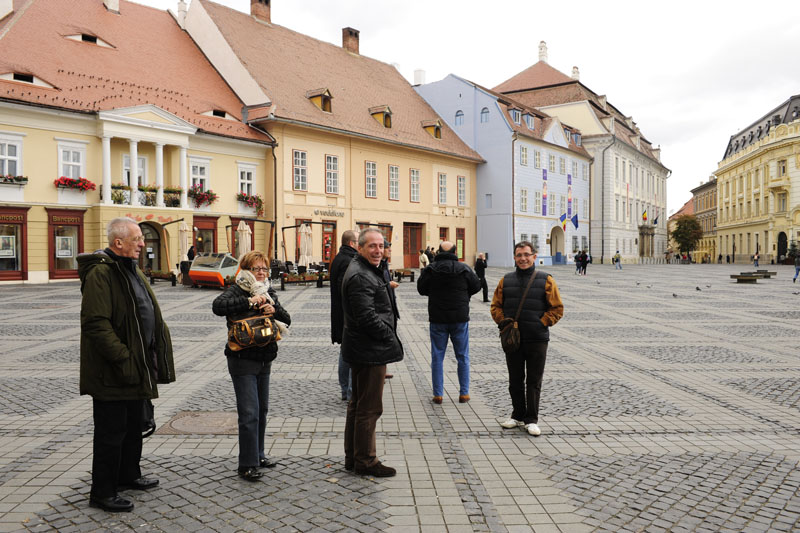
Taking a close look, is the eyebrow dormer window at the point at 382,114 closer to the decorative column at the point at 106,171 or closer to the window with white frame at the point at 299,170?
the window with white frame at the point at 299,170

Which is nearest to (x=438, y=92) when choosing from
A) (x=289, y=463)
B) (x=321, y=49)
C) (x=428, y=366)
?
(x=321, y=49)

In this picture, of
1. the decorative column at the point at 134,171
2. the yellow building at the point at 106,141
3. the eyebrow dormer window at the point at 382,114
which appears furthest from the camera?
the eyebrow dormer window at the point at 382,114

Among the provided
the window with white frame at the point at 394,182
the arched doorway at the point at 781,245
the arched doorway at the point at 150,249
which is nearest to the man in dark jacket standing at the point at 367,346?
the arched doorway at the point at 150,249

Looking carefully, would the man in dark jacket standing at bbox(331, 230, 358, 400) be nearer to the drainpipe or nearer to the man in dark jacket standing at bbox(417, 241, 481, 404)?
the man in dark jacket standing at bbox(417, 241, 481, 404)

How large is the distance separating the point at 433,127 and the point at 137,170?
21175 millimetres

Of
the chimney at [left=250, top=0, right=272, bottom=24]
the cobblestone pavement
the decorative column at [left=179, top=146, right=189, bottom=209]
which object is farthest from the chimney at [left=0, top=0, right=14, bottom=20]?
the cobblestone pavement

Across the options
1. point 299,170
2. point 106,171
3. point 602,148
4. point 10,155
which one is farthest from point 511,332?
point 602,148

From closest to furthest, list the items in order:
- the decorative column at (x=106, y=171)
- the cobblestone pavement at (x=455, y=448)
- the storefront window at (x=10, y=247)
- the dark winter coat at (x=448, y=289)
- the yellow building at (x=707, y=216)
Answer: the cobblestone pavement at (x=455, y=448)
the dark winter coat at (x=448, y=289)
the storefront window at (x=10, y=247)
the decorative column at (x=106, y=171)
the yellow building at (x=707, y=216)

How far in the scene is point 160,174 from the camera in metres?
27.6

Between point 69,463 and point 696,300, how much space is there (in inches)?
737

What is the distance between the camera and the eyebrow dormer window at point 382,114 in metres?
37.7

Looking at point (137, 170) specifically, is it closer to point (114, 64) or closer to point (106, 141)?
point (106, 141)

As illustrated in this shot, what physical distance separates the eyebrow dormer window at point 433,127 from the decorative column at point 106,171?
2180 cm

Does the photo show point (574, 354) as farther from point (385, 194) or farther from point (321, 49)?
point (321, 49)
